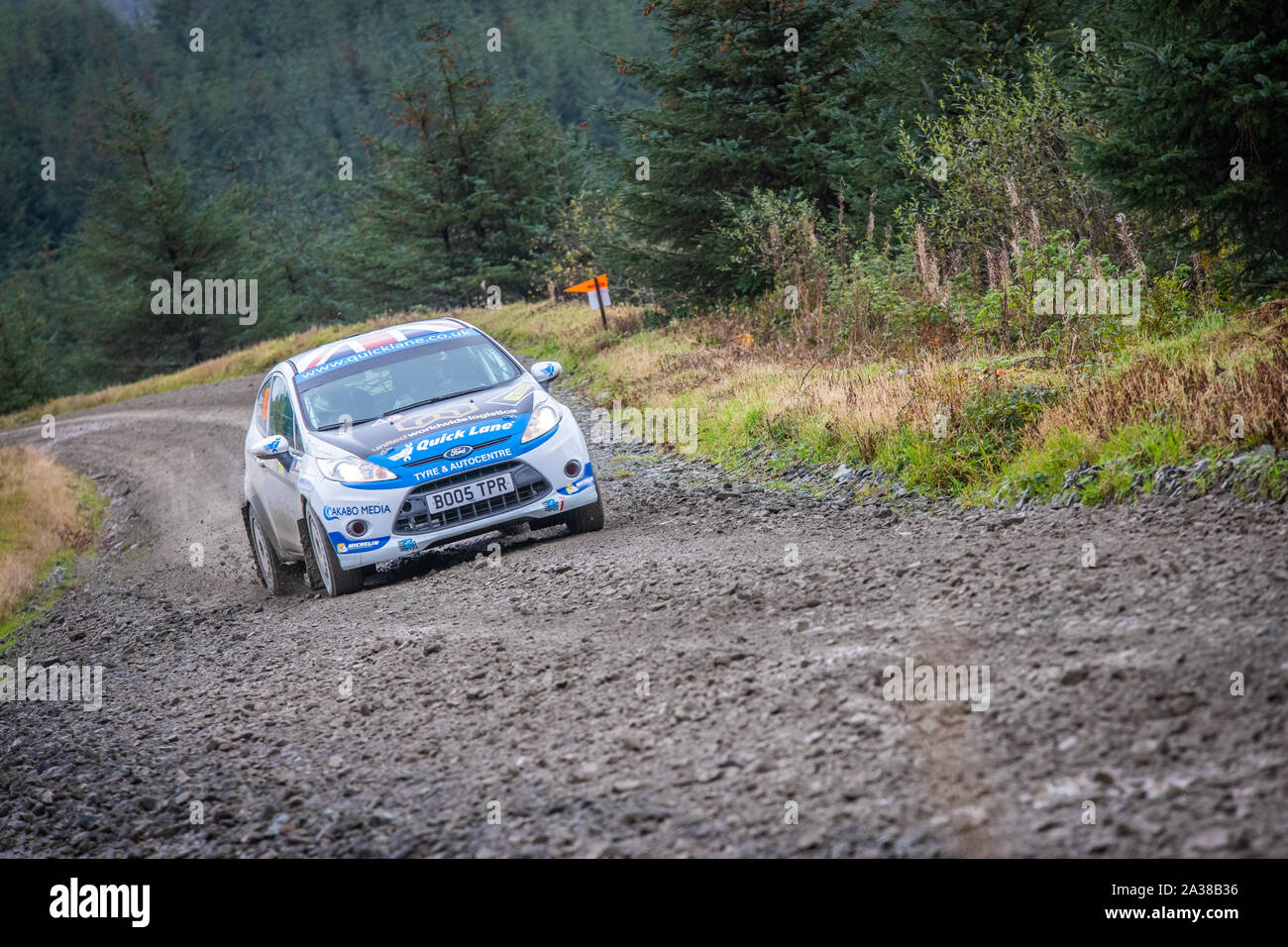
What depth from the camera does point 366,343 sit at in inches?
383

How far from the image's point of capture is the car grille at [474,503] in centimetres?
808

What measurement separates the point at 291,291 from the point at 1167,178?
62904 millimetres

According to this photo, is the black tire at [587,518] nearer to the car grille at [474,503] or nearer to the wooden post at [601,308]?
the car grille at [474,503]

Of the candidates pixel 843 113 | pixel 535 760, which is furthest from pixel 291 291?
pixel 535 760

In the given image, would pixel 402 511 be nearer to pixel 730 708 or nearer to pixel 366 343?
pixel 366 343

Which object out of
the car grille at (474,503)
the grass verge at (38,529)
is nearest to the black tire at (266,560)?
the car grille at (474,503)

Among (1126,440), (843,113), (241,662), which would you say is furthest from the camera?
(843,113)

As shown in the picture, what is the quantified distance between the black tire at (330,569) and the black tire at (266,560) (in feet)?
4.53

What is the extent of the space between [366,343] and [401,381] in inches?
30.1

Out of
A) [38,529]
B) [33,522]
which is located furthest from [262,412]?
[33,522]
